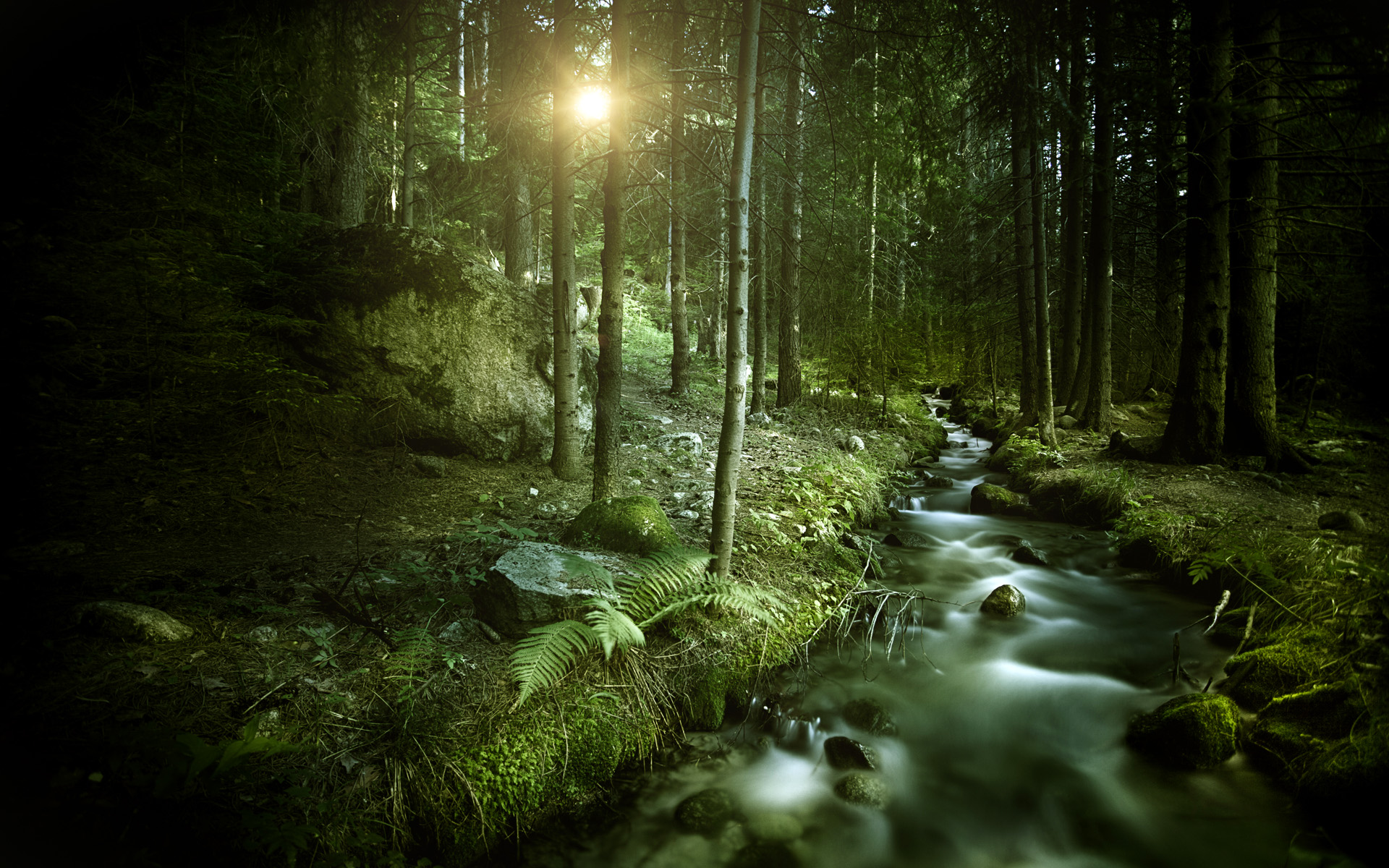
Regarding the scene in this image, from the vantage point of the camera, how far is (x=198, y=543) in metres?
4.38

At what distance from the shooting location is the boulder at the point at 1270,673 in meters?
3.70

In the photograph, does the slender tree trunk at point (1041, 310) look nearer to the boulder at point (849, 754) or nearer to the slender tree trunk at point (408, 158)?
the boulder at point (849, 754)

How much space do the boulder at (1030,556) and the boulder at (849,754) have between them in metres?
3.95

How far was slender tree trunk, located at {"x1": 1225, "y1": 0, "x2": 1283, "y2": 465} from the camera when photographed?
7543 mm

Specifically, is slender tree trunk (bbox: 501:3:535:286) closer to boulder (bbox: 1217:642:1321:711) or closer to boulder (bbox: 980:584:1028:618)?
boulder (bbox: 980:584:1028:618)

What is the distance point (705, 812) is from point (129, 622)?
3406mm

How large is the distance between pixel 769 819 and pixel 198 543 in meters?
4.63

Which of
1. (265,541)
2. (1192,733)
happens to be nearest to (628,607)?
(265,541)

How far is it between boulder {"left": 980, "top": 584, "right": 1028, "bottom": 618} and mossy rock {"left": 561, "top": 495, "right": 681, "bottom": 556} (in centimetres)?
344

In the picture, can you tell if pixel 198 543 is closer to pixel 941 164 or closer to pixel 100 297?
pixel 100 297

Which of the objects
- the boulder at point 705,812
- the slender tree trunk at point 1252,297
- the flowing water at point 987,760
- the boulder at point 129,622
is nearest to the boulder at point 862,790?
the flowing water at point 987,760

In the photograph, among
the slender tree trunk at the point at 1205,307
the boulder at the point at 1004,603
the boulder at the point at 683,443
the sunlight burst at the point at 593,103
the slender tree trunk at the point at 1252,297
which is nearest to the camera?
the boulder at the point at 1004,603

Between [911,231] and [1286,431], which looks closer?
[1286,431]

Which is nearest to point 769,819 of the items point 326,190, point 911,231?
point 326,190
